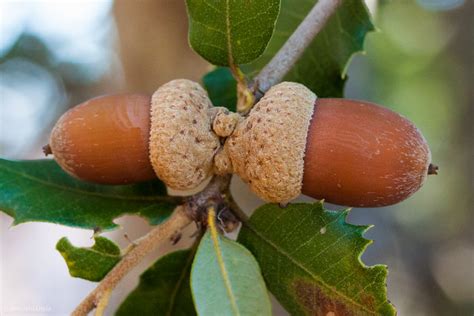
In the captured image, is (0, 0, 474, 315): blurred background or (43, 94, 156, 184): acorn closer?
(43, 94, 156, 184): acorn

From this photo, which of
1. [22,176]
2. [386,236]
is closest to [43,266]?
[386,236]

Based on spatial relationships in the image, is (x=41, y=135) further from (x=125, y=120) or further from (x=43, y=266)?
(x=125, y=120)

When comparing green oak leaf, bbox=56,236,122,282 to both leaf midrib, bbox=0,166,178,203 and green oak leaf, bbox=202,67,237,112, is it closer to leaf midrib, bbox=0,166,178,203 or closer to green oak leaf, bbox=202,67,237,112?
leaf midrib, bbox=0,166,178,203

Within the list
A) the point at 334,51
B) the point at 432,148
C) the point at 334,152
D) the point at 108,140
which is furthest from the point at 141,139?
the point at 432,148

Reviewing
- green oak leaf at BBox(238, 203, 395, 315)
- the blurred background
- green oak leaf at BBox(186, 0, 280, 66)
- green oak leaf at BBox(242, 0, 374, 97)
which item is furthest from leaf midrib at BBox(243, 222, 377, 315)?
the blurred background

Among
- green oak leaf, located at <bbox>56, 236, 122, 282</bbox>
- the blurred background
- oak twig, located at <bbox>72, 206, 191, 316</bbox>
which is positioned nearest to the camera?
oak twig, located at <bbox>72, 206, 191, 316</bbox>

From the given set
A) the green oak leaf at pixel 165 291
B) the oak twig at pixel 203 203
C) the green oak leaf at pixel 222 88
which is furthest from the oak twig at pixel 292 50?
the green oak leaf at pixel 165 291

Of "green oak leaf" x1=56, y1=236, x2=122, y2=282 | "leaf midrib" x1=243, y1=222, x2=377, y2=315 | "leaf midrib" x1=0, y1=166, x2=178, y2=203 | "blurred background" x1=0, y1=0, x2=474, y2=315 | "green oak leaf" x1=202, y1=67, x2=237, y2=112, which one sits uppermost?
"green oak leaf" x1=202, y1=67, x2=237, y2=112
